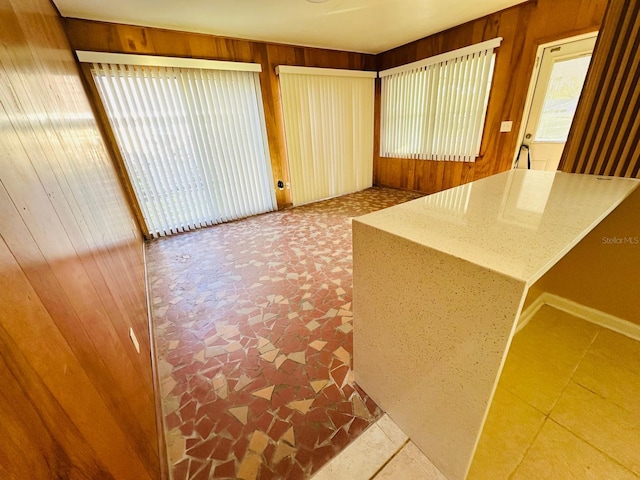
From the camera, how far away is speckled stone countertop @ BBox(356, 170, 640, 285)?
69 cm

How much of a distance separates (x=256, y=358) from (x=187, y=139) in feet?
9.55

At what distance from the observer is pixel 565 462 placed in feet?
3.31

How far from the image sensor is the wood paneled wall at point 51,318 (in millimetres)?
435

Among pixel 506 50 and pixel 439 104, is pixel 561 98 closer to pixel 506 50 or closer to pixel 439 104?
pixel 506 50

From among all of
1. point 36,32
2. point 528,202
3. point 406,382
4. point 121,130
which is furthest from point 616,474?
point 121,130

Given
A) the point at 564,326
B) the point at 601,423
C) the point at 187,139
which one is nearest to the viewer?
the point at 601,423

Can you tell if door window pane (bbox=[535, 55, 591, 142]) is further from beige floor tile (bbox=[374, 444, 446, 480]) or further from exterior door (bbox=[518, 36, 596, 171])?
beige floor tile (bbox=[374, 444, 446, 480])

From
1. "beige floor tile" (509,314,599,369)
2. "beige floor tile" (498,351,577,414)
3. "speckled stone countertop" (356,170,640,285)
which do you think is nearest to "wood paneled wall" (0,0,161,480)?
"speckled stone countertop" (356,170,640,285)

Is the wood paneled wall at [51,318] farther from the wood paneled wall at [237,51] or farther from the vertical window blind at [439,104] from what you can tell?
the vertical window blind at [439,104]

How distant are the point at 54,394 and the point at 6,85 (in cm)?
74

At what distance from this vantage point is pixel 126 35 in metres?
2.66

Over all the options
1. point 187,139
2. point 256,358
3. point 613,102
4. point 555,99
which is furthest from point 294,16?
point 256,358

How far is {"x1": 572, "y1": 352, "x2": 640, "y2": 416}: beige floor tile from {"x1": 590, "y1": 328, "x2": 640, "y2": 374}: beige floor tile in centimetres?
2

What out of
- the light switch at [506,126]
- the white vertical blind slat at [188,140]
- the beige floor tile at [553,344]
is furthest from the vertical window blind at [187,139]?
the beige floor tile at [553,344]
